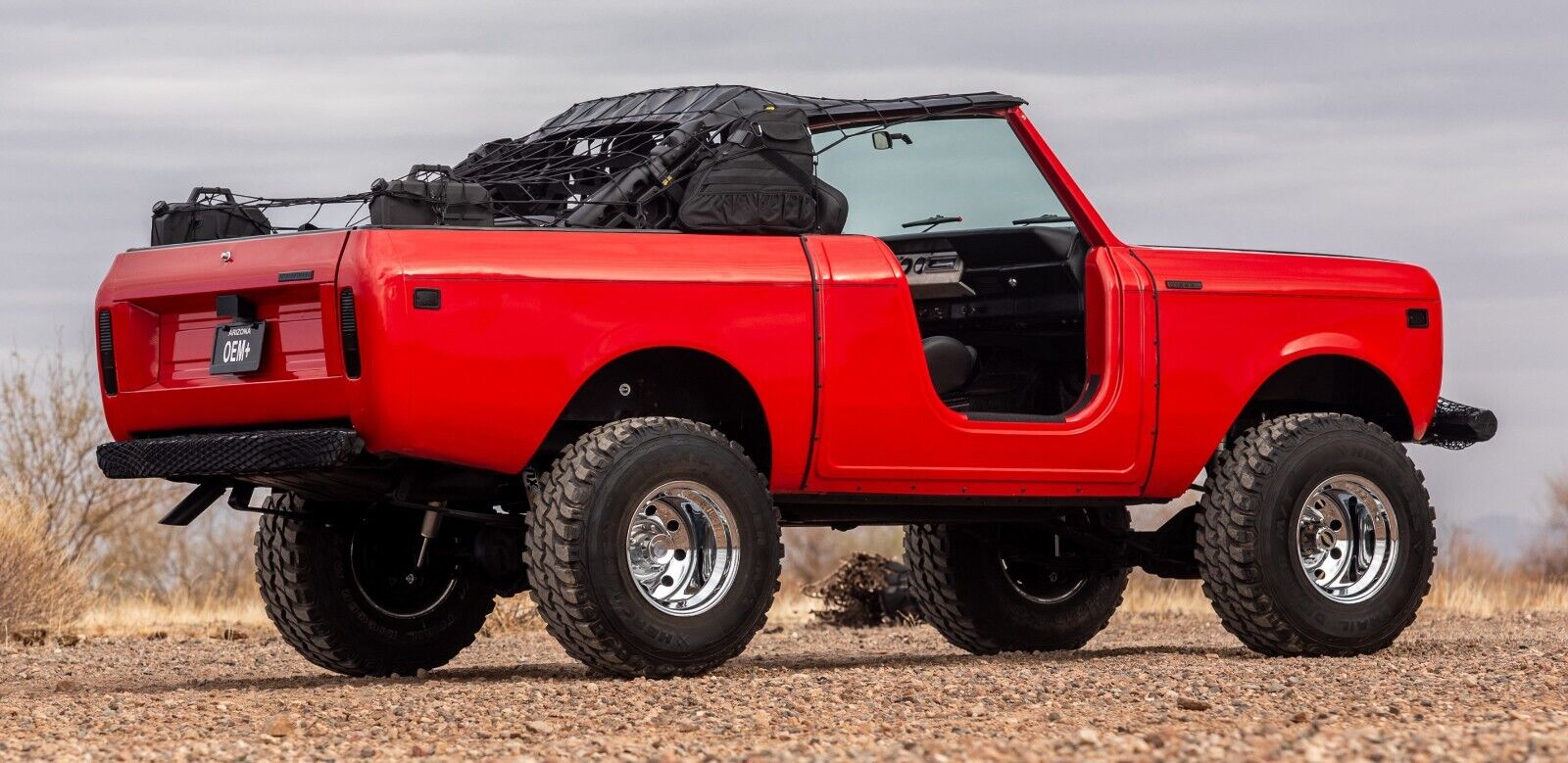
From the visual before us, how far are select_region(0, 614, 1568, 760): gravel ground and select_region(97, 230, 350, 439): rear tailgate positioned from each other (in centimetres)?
105

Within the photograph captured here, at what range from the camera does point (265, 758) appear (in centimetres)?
601

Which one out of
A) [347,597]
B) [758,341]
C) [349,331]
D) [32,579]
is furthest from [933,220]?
[32,579]

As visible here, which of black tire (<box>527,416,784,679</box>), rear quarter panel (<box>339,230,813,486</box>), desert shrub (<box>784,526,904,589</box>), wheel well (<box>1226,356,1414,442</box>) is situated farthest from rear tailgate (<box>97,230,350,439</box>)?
→ desert shrub (<box>784,526,904,589</box>)

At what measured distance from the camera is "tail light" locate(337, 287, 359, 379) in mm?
7555

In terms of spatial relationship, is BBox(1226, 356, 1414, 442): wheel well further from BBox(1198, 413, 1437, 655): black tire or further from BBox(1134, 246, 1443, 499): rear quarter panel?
BBox(1198, 413, 1437, 655): black tire

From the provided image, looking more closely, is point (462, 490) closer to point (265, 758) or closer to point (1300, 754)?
point (265, 758)

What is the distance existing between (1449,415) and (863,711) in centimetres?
485

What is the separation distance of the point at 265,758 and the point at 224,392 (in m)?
2.34

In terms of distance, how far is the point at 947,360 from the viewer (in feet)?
31.4

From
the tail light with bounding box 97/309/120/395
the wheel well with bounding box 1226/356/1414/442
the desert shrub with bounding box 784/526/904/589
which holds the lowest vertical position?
the desert shrub with bounding box 784/526/904/589

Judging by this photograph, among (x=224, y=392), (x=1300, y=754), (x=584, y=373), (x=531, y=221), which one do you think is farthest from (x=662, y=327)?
(x=1300, y=754)

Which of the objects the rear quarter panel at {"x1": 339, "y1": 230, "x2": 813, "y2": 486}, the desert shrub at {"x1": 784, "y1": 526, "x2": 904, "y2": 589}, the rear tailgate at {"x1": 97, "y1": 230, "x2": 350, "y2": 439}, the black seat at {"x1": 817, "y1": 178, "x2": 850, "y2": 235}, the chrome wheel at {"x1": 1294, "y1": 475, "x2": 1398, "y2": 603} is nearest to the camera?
the rear quarter panel at {"x1": 339, "y1": 230, "x2": 813, "y2": 486}

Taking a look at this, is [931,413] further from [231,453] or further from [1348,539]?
[231,453]

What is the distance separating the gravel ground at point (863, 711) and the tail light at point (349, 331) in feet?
3.76
